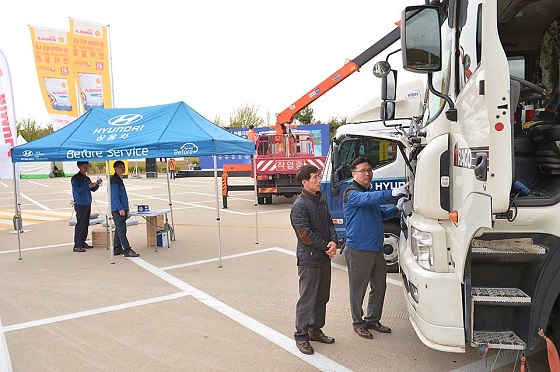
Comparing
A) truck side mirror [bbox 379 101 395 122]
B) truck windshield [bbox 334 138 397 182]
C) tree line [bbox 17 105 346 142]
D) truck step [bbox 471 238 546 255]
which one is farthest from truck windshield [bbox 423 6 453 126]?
tree line [bbox 17 105 346 142]

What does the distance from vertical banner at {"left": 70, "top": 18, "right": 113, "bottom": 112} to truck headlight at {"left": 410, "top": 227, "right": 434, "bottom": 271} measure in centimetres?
2155

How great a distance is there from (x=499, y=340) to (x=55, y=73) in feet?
79.0

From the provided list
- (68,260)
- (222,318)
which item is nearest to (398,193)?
(222,318)

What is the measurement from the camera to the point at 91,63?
874 inches

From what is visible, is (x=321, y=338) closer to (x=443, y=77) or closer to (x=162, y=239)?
(x=443, y=77)

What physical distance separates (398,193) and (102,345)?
3.36 meters

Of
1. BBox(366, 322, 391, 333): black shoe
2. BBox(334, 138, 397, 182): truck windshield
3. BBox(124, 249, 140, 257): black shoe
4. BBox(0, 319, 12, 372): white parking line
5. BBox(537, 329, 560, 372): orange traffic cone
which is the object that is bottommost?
BBox(0, 319, 12, 372): white parking line

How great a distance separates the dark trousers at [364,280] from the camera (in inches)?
170

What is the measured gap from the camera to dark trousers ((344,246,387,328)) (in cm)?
432

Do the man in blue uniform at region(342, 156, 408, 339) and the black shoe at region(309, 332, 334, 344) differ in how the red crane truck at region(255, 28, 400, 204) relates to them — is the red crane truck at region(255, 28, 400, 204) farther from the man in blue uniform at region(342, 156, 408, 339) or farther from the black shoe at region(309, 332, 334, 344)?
the black shoe at region(309, 332, 334, 344)

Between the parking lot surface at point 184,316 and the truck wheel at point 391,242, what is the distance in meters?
0.24

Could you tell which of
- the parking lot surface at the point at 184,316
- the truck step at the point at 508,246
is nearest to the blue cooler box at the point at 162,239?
A: the parking lot surface at the point at 184,316

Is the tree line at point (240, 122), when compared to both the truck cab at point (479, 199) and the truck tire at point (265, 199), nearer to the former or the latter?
the truck tire at point (265, 199)

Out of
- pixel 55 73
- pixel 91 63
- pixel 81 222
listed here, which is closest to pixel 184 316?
pixel 81 222
